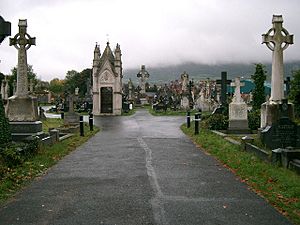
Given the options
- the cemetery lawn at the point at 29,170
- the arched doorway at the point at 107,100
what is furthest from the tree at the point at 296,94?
the arched doorway at the point at 107,100

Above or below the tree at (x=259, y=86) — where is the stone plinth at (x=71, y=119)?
below

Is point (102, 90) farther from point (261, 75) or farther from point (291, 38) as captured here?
point (291, 38)

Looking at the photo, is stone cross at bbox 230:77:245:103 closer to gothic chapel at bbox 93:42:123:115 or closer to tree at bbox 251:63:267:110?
tree at bbox 251:63:267:110

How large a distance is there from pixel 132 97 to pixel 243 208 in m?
68.5

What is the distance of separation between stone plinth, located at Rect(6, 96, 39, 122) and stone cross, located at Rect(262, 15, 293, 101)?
8.45 meters

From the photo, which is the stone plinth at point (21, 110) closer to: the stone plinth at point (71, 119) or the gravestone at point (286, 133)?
the gravestone at point (286, 133)

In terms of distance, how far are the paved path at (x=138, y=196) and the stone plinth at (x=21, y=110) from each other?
4.26 meters

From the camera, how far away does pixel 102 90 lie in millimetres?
45094

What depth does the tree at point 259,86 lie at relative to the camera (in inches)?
1283

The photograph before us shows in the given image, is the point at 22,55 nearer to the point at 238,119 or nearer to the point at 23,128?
the point at 23,128

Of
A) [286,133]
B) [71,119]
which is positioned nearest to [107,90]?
[71,119]

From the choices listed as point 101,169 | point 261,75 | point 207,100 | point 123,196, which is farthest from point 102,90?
point 123,196

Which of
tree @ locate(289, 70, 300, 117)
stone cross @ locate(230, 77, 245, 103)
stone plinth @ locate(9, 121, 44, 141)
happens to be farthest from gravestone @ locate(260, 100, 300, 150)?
tree @ locate(289, 70, 300, 117)

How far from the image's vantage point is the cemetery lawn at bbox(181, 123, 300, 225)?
20.9ft
